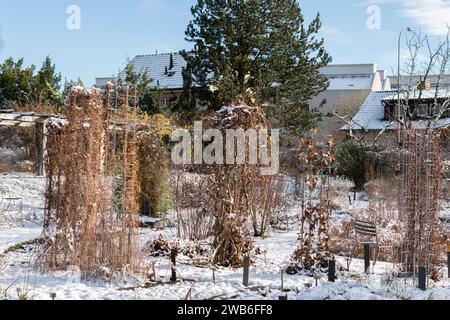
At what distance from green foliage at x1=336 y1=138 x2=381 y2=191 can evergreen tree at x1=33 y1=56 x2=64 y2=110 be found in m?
11.8

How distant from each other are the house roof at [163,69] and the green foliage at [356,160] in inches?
625

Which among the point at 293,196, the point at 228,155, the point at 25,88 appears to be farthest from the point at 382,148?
the point at 25,88

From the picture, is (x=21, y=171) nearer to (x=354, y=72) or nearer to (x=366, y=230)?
(x=366, y=230)

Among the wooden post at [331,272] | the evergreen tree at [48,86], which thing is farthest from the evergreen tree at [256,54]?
the wooden post at [331,272]

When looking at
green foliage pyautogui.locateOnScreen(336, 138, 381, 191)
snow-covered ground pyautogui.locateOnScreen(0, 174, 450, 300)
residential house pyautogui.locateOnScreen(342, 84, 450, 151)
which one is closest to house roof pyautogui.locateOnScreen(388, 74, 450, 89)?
residential house pyautogui.locateOnScreen(342, 84, 450, 151)

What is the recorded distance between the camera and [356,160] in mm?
19312

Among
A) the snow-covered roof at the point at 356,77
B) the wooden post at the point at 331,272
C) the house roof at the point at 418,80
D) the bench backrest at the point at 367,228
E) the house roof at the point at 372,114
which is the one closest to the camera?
the wooden post at the point at 331,272

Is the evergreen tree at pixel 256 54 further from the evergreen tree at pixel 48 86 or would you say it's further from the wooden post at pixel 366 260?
the wooden post at pixel 366 260

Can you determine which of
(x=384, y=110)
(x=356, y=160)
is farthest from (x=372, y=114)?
(x=356, y=160)

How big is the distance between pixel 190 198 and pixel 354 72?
3465 cm

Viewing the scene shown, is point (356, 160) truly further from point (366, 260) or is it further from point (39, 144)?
point (366, 260)

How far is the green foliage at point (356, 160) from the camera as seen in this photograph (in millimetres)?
19078

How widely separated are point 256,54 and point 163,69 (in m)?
16.8

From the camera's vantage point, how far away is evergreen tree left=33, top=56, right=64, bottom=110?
77.3 ft
